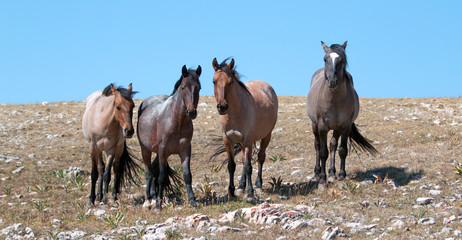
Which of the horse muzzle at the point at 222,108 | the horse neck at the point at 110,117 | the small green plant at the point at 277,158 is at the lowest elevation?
the small green plant at the point at 277,158

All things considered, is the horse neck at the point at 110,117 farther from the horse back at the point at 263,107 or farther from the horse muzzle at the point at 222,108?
the horse back at the point at 263,107

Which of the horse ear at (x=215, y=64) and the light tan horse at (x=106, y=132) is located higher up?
the horse ear at (x=215, y=64)

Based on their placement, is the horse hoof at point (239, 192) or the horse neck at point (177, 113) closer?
the horse neck at point (177, 113)

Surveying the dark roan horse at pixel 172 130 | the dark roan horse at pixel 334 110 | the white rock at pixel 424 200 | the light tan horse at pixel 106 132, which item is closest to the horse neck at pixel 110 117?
the light tan horse at pixel 106 132

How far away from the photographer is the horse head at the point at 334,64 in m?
8.49

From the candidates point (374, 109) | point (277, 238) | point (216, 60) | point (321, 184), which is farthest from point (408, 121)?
point (277, 238)

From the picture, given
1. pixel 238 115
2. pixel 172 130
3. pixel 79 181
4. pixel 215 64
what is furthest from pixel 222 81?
pixel 79 181

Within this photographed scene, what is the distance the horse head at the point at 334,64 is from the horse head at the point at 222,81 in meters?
1.63

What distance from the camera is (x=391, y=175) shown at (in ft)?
31.8

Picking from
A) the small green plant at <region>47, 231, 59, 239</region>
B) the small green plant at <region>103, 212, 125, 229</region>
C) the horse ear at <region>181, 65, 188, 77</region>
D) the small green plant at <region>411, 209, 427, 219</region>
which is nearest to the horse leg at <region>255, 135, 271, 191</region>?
the horse ear at <region>181, 65, 188, 77</region>

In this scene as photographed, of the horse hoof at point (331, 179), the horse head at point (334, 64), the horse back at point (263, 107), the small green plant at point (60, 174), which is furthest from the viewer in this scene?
the small green plant at point (60, 174)

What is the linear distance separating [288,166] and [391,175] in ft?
8.60

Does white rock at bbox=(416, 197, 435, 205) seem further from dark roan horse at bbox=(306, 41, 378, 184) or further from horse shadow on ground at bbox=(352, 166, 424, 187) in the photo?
dark roan horse at bbox=(306, 41, 378, 184)

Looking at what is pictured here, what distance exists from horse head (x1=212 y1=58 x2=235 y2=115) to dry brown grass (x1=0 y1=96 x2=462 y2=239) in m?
1.56
